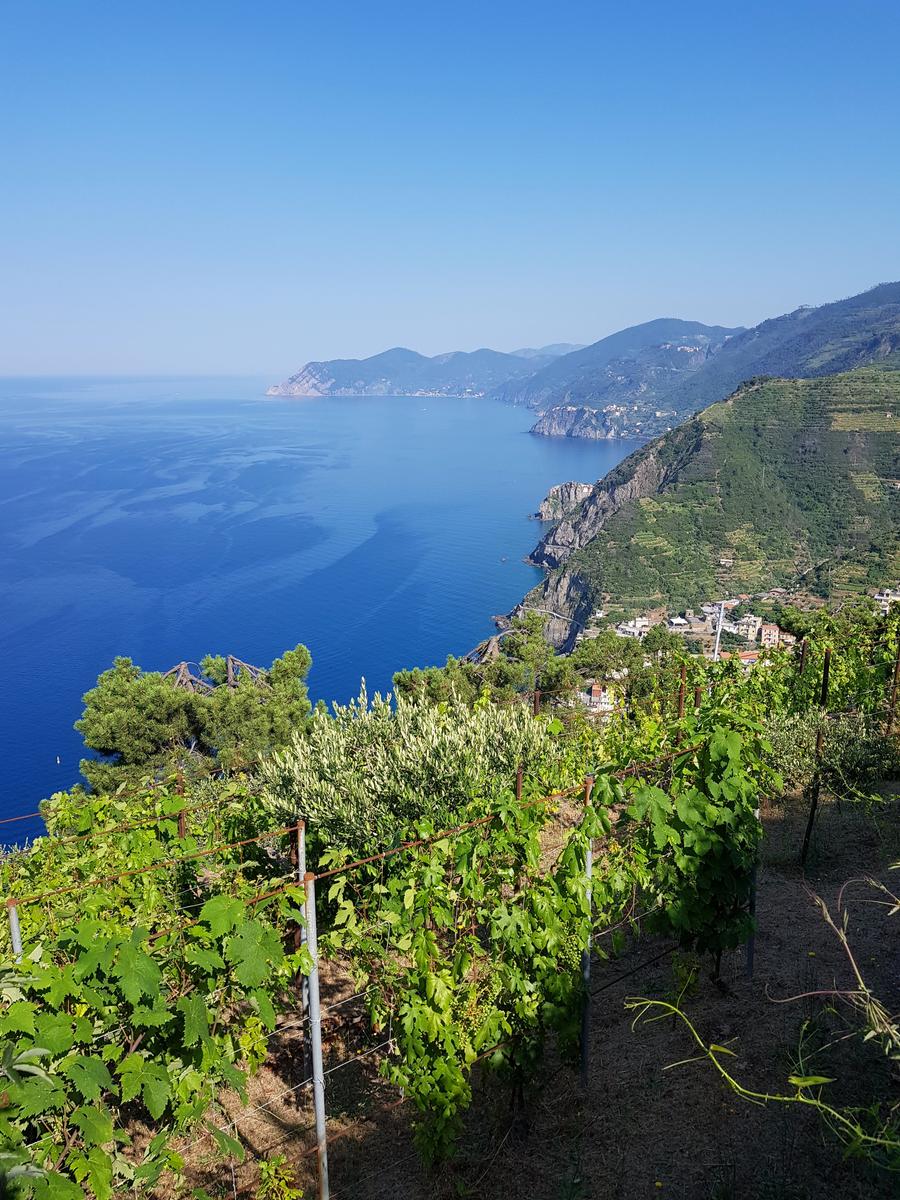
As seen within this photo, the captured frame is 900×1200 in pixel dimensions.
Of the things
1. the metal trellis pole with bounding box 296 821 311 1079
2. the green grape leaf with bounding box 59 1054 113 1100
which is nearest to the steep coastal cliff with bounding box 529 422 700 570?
the metal trellis pole with bounding box 296 821 311 1079

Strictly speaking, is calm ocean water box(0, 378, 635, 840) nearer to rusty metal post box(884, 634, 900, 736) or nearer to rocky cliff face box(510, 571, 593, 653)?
rocky cliff face box(510, 571, 593, 653)

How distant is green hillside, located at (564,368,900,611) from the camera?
80.1 m

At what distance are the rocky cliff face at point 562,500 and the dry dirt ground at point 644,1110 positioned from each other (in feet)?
389

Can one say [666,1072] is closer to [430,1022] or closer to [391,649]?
[430,1022]

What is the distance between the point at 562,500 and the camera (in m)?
124

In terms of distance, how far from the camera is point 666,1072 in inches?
188

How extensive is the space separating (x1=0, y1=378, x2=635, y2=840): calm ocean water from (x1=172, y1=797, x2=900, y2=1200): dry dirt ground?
46694mm

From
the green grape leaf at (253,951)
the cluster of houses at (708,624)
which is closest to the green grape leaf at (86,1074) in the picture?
the green grape leaf at (253,951)

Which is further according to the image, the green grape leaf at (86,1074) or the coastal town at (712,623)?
the coastal town at (712,623)

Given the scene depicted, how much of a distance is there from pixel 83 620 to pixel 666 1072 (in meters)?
73.0

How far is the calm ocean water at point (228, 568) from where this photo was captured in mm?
61438

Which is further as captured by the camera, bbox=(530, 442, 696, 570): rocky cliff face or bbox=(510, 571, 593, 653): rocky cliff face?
bbox=(530, 442, 696, 570): rocky cliff face

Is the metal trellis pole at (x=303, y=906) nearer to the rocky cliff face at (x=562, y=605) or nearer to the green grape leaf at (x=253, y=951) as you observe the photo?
the green grape leaf at (x=253, y=951)

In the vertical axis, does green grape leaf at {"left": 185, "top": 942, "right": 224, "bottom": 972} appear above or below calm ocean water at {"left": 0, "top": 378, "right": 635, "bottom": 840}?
above
